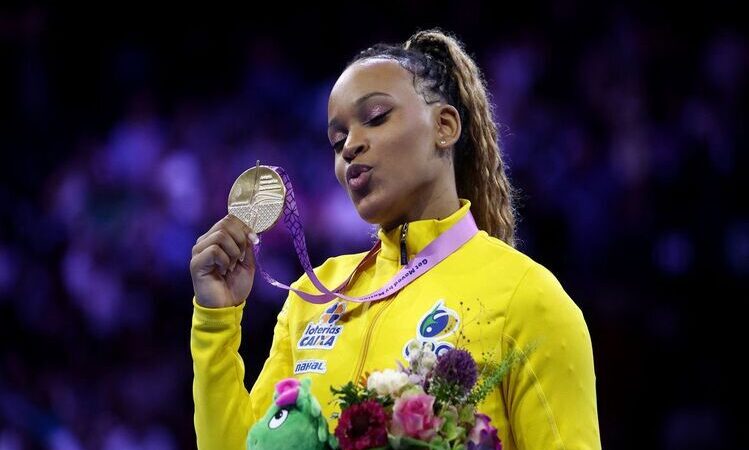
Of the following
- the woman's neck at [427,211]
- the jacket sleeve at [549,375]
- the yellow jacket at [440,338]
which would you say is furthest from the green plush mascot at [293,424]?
the woman's neck at [427,211]

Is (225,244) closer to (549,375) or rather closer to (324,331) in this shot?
Result: (324,331)

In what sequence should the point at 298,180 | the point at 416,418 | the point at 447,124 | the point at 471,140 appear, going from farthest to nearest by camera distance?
the point at 298,180
the point at 471,140
the point at 447,124
the point at 416,418

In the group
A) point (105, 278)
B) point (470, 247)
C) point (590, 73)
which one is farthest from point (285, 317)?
point (105, 278)

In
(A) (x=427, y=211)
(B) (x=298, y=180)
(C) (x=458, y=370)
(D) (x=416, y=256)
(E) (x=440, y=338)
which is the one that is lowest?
(C) (x=458, y=370)

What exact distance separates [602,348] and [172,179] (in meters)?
2.39

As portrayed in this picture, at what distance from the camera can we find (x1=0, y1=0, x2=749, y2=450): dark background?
4504 millimetres

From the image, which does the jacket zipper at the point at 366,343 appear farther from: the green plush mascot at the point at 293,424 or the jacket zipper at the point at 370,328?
the green plush mascot at the point at 293,424

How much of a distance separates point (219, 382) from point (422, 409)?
0.75 meters

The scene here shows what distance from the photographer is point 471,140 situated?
261 centimetres

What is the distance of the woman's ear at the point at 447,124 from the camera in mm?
2451

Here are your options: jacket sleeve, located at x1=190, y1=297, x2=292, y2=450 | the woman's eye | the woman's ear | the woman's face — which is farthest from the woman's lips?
jacket sleeve, located at x1=190, y1=297, x2=292, y2=450

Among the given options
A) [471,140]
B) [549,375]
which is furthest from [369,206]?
[549,375]

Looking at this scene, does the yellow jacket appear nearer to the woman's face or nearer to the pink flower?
the woman's face

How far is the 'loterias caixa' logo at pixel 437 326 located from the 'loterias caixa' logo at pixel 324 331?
229 millimetres
